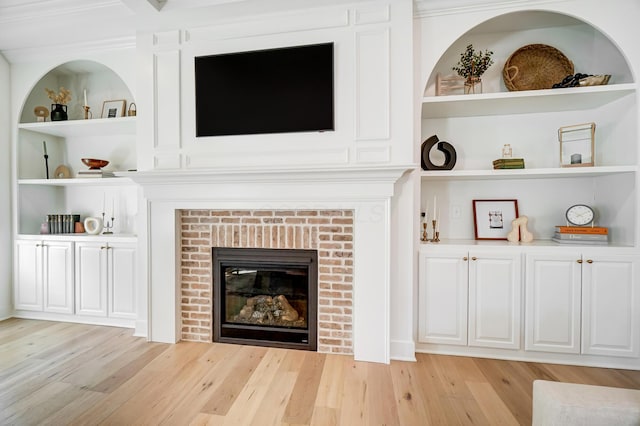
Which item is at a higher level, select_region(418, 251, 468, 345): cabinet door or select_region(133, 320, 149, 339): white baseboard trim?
select_region(418, 251, 468, 345): cabinet door

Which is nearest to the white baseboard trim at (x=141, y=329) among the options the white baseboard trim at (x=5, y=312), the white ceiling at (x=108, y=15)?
the white baseboard trim at (x=5, y=312)

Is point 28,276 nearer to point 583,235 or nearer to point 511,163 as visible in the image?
point 511,163

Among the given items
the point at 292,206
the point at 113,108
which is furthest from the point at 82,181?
the point at 292,206

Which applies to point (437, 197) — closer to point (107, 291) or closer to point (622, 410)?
point (622, 410)

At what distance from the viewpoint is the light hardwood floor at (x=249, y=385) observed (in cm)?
170

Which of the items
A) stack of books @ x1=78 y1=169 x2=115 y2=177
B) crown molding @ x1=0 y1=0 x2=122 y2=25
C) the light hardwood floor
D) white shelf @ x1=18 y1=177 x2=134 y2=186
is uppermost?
crown molding @ x1=0 y1=0 x2=122 y2=25

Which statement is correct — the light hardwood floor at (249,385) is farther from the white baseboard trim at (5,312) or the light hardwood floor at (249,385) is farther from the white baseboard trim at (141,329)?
the white baseboard trim at (5,312)

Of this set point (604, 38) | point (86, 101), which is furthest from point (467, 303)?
point (86, 101)

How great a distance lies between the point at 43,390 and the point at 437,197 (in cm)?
319

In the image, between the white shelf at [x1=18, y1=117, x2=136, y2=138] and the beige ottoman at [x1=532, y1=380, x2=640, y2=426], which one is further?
the white shelf at [x1=18, y1=117, x2=136, y2=138]

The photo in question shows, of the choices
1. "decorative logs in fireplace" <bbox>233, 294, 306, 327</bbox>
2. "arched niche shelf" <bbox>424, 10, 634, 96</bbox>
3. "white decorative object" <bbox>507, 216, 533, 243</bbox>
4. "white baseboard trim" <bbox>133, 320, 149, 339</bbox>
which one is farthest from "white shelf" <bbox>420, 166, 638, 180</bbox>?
"white baseboard trim" <bbox>133, 320, 149, 339</bbox>

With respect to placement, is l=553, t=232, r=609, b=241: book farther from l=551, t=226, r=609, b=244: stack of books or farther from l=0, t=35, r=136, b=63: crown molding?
l=0, t=35, r=136, b=63: crown molding

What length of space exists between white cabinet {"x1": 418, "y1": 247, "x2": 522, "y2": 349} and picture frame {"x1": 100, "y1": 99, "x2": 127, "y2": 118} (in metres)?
3.34

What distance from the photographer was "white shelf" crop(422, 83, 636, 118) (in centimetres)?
221
